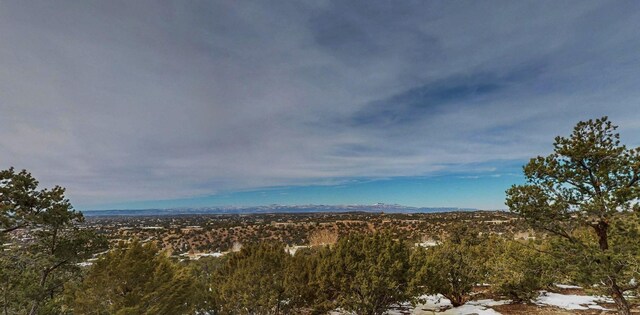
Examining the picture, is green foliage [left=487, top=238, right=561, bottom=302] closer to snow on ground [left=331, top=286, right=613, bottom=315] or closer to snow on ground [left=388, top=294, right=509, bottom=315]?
snow on ground [left=331, top=286, right=613, bottom=315]

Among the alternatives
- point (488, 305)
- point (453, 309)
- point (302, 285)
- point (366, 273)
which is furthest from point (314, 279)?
point (488, 305)

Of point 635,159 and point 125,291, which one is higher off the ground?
point 635,159

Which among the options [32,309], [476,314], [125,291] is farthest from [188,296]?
[476,314]

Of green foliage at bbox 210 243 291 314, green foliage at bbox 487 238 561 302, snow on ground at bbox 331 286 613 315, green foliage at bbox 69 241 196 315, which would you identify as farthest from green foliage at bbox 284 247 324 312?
green foliage at bbox 487 238 561 302

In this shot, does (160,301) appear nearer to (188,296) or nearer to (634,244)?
(188,296)

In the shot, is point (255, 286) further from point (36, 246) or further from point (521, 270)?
point (521, 270)

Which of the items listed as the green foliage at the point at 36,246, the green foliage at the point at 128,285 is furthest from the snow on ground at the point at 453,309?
the green foliage at the point at 36,246

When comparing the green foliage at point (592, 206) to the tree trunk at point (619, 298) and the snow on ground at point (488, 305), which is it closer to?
the tree trunk at point (619, 298)
